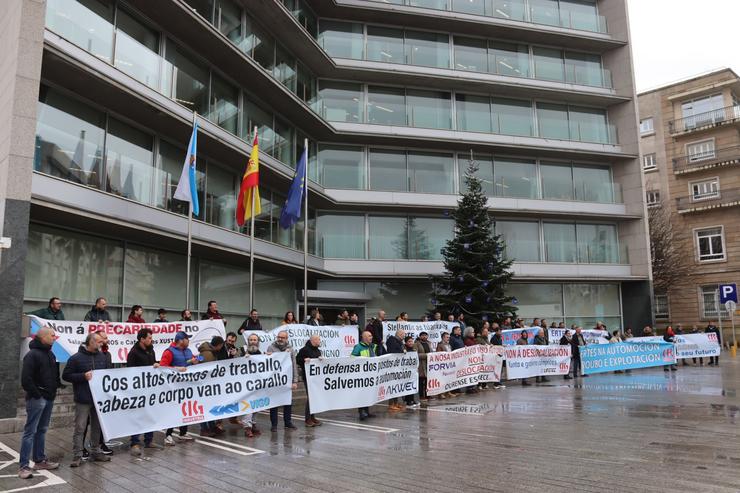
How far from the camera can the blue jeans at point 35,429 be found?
7.88 m

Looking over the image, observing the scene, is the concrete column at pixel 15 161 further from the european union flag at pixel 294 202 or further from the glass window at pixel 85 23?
the european union flag at pixel 294 202

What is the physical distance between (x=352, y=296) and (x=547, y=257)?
37.2 feet

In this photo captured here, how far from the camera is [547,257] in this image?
102 ft

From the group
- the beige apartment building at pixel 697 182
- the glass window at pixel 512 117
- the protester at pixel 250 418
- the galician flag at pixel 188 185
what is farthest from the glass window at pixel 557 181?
the protester at pixel 250 418

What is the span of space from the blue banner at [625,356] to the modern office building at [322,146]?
7.31 m

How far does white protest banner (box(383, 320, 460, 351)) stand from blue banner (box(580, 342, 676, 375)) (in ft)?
18.3

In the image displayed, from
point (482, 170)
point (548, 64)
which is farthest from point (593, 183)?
point (548, 64)

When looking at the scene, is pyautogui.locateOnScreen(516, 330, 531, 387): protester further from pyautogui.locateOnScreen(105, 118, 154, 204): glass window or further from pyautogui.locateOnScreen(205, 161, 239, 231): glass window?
pyautogui.locateOnScreen(105, 118, 154, 204): glass window

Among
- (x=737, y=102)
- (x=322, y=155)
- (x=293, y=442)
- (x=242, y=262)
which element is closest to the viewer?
(x=293, y=442)

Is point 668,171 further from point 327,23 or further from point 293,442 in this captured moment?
point 293,442

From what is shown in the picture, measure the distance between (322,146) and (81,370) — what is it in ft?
69.2

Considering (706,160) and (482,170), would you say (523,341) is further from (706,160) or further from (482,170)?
(706,160)

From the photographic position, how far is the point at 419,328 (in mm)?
20297

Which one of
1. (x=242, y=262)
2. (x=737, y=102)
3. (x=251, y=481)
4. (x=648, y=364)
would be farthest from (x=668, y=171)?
(x=251, y=481)
